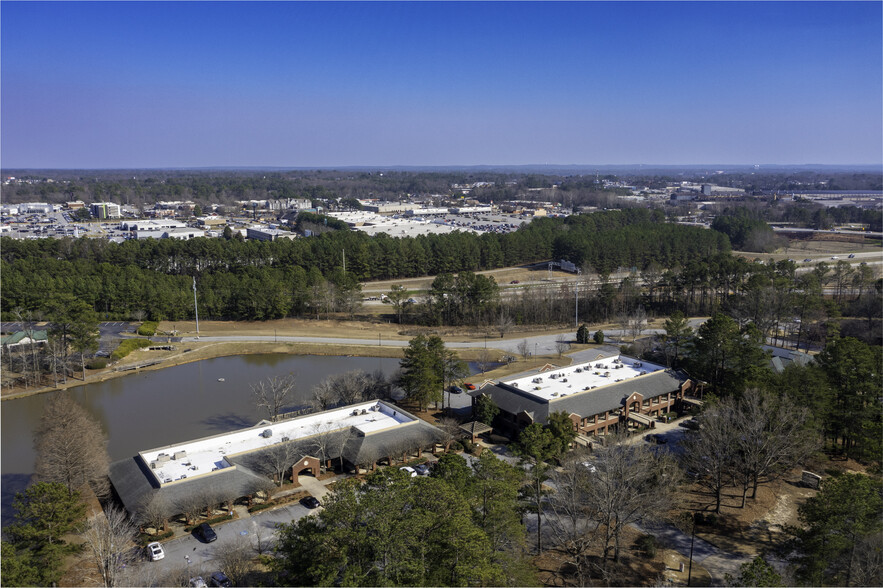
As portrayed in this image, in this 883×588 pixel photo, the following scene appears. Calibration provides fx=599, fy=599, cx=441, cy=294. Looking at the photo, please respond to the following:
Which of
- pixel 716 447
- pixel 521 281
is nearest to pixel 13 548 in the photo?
pixel 716 447

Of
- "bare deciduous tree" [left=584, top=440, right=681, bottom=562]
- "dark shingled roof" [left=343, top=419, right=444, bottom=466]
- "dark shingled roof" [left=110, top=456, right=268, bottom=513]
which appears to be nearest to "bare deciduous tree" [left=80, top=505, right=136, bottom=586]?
"dark shingled roof" [left=110, top=456, right=268, bottom=513]

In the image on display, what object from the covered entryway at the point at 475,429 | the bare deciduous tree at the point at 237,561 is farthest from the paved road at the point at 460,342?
the bare deciduous tree at the point at 237,561

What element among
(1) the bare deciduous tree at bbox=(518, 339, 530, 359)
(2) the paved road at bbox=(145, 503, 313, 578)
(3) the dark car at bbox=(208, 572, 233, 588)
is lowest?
(2) the paved road at bbox=(145, 503, 313, 578)

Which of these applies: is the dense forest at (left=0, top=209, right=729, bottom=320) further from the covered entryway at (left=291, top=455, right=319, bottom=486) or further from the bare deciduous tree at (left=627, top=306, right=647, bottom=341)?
the covered entryway at (left=291, top=455, right=319, bottom=486)

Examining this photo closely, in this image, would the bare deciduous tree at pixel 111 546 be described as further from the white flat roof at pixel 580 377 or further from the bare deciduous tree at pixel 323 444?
the white flat roof at pixel 580 377

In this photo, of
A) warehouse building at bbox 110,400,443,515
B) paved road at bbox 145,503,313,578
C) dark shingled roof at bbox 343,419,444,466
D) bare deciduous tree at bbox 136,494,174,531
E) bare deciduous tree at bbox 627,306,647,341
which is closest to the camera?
paved road at bbox 145,503,313,578

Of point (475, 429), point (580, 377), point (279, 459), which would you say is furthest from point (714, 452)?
point (279, 459)
